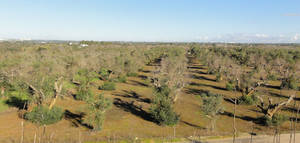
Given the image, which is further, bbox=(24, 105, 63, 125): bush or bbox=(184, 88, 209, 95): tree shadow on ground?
bbox=(184, 88, 209, 95): tree shadow on ground

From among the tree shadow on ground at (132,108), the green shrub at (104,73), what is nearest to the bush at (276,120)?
the tree shadow on ground at (132,108)

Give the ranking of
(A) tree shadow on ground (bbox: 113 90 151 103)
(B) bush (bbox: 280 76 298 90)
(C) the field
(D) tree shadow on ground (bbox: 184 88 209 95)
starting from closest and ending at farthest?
(C) the field < (A) tree shadow on ground (bbox: 113 90 151 103) < (D) tree shadow on ground (bbox: 184 88 209 95) < (B) bush (bbox: 280 76 298 90)

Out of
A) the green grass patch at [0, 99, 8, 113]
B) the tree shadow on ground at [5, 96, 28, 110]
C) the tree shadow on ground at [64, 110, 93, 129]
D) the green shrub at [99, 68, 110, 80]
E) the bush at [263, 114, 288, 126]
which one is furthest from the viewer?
the green shrub at [99, 68, 110, 80]

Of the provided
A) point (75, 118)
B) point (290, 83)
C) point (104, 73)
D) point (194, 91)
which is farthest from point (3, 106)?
point (290, 83)

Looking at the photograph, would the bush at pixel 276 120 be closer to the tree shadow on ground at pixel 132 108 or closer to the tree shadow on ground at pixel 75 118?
the tree shadow on ground at pixel 132 108

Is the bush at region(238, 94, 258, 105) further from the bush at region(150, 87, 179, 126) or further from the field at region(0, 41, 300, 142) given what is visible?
the bush at region(150, 87, 179, 126)

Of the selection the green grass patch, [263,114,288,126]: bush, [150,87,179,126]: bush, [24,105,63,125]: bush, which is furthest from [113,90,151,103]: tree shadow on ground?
[263,114,288,126]: bush

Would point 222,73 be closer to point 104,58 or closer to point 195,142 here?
point 104,58
